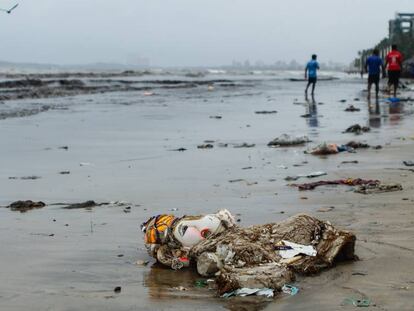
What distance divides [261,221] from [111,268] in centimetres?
175

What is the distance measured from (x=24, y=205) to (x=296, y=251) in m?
3.47

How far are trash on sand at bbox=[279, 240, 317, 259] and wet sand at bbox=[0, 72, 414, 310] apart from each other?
0.70 feet

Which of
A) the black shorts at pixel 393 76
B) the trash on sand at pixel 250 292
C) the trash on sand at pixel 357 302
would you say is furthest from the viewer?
the black shorts at pixel 393 76

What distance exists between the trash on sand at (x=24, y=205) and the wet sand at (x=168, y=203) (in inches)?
6.9

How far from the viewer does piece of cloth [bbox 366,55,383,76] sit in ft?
76.1

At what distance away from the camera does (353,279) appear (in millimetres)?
4273

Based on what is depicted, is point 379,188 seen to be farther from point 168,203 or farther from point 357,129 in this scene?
point 357,129

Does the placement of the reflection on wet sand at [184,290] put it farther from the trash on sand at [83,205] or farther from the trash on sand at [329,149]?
the trash on sand at [329,149]

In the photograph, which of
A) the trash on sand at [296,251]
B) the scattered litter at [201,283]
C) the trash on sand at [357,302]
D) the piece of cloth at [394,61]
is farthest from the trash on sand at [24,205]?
the piece of cloth at [394,61]

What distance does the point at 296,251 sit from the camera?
4680 millimetres

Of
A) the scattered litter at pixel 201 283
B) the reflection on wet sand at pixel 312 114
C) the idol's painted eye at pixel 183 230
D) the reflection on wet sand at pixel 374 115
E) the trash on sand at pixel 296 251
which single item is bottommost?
the reflection on wet sand at pixel 312 114

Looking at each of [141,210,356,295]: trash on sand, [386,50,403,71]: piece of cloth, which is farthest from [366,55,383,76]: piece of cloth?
[141,210,356,295]: trash on sand

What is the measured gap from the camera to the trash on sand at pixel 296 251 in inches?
182

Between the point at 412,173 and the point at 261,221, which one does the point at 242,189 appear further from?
the point at 412,173
